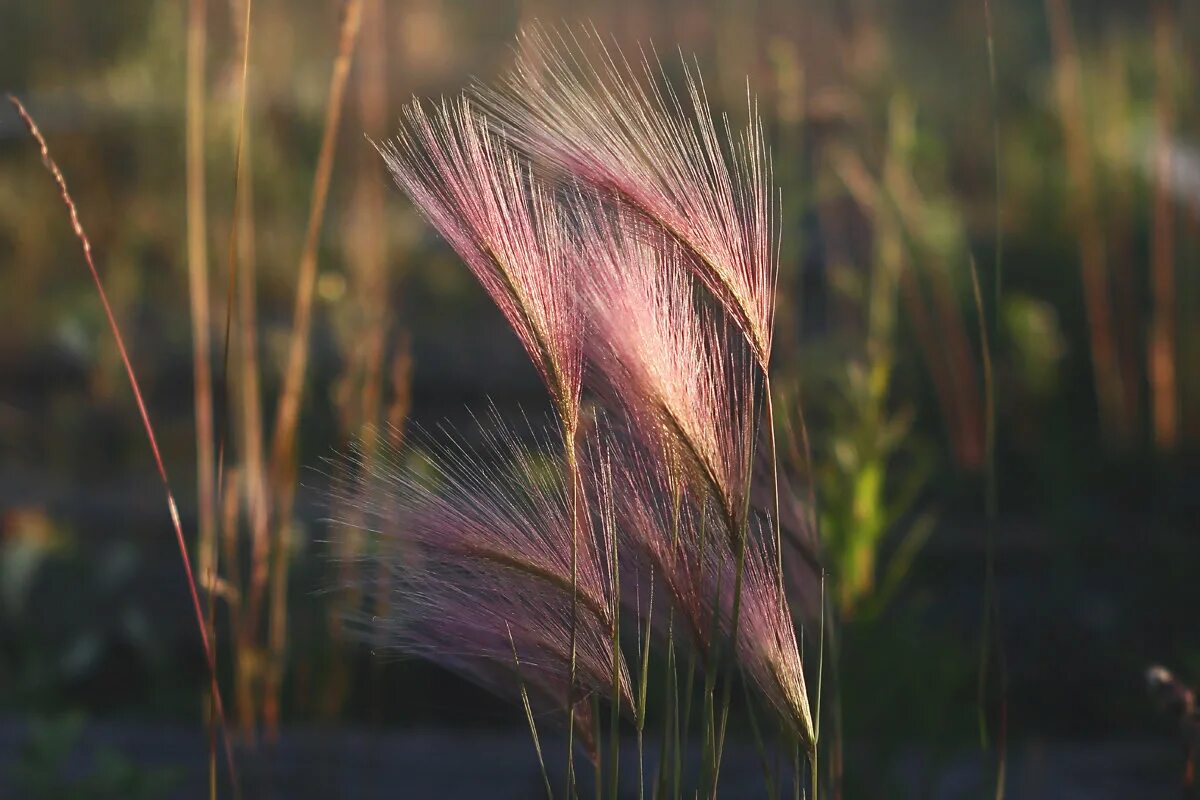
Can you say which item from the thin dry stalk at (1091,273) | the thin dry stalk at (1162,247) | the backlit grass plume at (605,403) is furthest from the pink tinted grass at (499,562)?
the thin dry stalk at (1162,247)

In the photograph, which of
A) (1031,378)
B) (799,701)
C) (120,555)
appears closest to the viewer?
(799,701)

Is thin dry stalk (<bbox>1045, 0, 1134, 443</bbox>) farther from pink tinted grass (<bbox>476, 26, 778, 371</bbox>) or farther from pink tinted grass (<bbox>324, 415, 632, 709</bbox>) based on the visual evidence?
pink tinted grass (<bbox>324, 415, 632, 709</bbox>)

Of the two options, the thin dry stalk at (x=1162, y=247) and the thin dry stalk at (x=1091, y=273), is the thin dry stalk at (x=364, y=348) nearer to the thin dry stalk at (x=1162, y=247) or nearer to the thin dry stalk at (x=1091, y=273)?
the thin dry stalk at (x=1091, y=273)

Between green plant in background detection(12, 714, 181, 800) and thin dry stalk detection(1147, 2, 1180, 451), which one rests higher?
thin dry stalk detection(1147, 2, 1180, 451)

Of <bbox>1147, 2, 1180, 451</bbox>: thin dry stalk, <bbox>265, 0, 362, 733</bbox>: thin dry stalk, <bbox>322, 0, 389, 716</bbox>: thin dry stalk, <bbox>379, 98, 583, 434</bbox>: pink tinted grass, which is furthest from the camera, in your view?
<bbox>1147, 2, 1180, 451</bbox>: thin dry stalk

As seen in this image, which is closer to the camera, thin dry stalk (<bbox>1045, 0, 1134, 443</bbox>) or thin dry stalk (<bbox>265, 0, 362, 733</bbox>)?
thin dry stalk (<bbox>265, 0, 362, 733</bbox>)

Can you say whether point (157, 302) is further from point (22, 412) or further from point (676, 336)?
point (676, 336)

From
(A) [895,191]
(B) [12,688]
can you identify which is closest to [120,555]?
(B) [12,688]

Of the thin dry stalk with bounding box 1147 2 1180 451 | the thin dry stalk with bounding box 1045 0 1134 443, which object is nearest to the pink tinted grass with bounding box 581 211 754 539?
the thin dry stalk with bounding box 1045 0 1134 443

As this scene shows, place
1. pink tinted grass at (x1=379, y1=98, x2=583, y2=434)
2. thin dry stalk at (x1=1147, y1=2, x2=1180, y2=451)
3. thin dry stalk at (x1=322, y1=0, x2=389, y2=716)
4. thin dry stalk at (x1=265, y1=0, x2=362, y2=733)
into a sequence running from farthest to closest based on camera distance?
thin dry stalk at (x1=1147, y1=2, x2=1180, y2=451)
thin dry stalk at (x1=322, y1=0, x2=389, y2=716)
thin dry stalk at (x1=265, y1=0, x2=362, y2=733)
pink tinted grass at (x1=379, y1=98, x2=583, y2=434)
